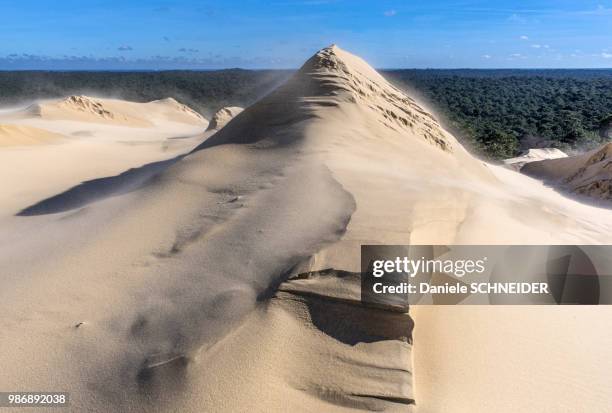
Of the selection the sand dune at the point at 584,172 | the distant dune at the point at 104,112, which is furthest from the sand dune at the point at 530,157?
the distant dune at the point at 104,112

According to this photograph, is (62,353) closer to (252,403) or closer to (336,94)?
(252,403)

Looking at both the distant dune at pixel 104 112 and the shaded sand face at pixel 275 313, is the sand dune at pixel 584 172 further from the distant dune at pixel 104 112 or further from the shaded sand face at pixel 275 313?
the distant dune at pixel 104 112

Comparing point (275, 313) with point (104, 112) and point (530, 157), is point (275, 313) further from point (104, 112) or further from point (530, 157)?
point (104, 112)

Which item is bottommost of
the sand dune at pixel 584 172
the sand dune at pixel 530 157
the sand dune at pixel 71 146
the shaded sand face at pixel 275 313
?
the sand dune at pixel 530 157

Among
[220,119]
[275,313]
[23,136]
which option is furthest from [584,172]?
[23,136]

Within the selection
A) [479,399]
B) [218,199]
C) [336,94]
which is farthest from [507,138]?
Answer: [479,399]

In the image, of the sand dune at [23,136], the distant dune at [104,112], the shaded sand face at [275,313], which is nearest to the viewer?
the shaded sand face at [275,313]

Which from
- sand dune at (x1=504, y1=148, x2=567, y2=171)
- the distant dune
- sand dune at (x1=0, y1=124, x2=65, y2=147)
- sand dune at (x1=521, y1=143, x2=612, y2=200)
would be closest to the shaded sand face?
sand dune at (x1=521, y1=143, x2=612, y2=200)

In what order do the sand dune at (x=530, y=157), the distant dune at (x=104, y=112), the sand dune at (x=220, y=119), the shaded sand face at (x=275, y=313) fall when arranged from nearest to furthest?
the shaded sand face at (x=275, y=313) → the sand dune at (x=530, y=157) → the sand dune at (x=220, y=119) → the distant dune at (x=104, y=112)
